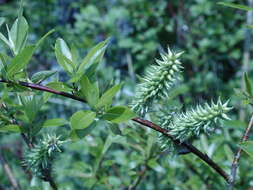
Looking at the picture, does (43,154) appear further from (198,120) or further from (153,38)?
(153,38)

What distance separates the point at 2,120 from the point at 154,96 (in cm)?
31

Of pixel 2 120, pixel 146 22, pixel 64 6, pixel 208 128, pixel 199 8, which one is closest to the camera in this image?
pixel 208 128

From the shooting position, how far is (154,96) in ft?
2.43

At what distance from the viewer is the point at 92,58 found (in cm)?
77

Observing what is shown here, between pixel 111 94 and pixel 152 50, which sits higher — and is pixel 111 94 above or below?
above

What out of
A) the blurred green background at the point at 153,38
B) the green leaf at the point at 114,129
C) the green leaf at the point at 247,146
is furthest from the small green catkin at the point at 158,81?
the blurred green background at the point at 153,38

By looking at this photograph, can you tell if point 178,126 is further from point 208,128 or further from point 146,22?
point 146,22

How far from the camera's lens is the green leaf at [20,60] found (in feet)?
2.23

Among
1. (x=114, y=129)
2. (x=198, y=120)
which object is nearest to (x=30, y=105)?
(x=114, y=129)

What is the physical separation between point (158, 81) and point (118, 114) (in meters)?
0.09

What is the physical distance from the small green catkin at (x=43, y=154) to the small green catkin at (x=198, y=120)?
0.23 m

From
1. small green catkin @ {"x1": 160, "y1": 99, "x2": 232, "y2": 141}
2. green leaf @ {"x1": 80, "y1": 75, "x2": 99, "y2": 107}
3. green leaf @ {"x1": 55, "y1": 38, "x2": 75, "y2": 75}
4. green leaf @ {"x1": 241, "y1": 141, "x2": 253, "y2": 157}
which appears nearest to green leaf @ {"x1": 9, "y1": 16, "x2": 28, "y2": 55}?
green leaf @ {"x1": 55, "y1": 38, "x2": 75, "y2": 75}

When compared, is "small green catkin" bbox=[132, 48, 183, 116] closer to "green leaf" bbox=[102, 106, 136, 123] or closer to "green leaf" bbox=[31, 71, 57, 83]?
"green leaf" bbox=[102, 106, 136, 123]

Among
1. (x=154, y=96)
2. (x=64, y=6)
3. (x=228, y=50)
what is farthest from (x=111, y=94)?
(x=64, y=6)
